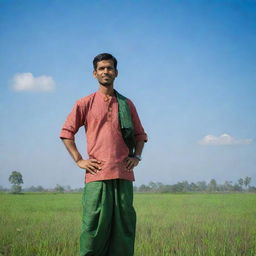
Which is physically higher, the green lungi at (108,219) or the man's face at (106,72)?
the man's face at (106,72)

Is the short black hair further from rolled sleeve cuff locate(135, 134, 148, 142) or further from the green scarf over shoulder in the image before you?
rolled sleeve cuff locate(135, 134, 148, 142)

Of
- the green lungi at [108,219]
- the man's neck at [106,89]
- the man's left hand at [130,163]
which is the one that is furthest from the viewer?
the man's neck at [106,89]

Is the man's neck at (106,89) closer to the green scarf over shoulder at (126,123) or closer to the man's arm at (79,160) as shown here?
the green scarf over shoulder at (126,123)

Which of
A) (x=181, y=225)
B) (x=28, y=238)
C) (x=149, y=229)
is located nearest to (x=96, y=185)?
(x=28, y=238)

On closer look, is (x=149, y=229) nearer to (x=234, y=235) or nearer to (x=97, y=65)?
(x=234, y=235)

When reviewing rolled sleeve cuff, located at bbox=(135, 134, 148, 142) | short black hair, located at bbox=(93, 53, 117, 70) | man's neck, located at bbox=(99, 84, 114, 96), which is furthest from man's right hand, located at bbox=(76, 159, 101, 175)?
short black hair, located at bbox=(93, 53, 117, 70)

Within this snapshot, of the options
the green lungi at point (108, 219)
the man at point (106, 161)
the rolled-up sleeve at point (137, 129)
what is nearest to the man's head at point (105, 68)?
the man at point (106, 161)

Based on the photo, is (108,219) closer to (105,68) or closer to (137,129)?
(137,129)

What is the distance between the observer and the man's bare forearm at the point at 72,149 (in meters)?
2.68

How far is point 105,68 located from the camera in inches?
107

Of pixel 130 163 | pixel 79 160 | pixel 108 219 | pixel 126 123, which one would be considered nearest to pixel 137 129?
pixel 126 123

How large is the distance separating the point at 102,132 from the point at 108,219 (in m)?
0.65

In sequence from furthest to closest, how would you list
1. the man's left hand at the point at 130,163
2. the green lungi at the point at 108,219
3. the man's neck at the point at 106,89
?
1. the man's neck at the point at 106,89
2. the man's left hand at the point at 130,163
3. the green lungi at the point at 108,219

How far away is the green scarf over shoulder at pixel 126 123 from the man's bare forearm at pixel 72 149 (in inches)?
15.0
